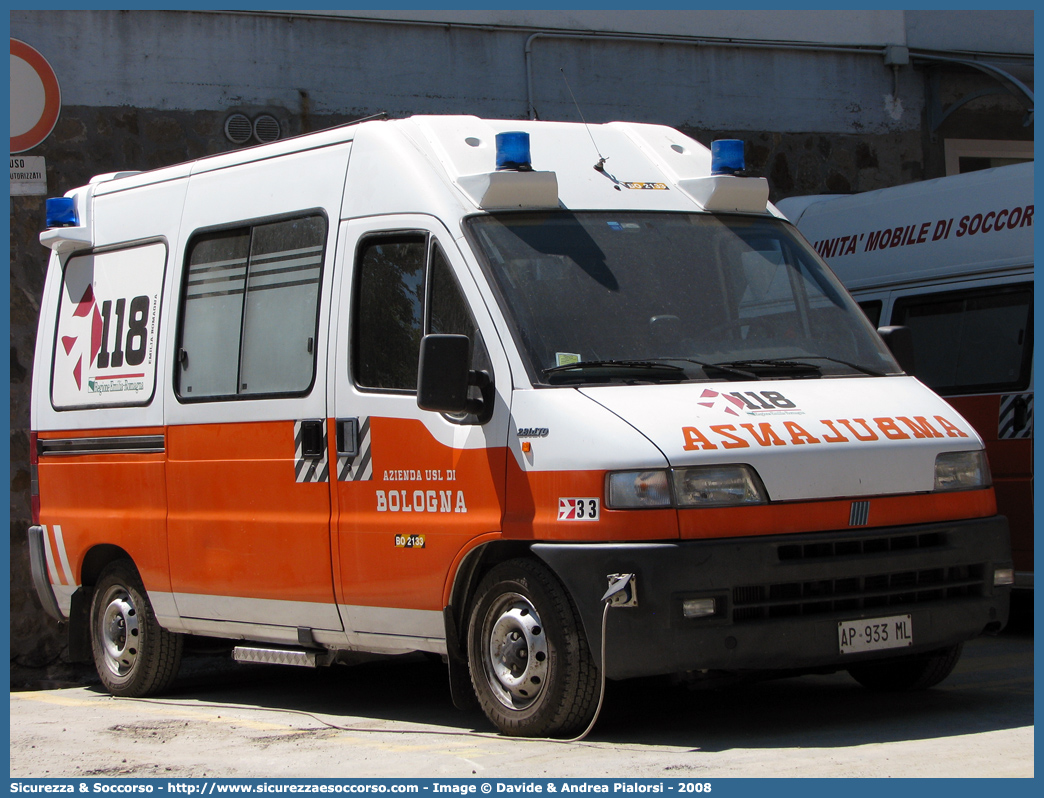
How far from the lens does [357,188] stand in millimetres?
7309

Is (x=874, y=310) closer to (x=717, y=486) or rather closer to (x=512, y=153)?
(x=512, y=153)

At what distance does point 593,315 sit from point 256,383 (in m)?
2.10

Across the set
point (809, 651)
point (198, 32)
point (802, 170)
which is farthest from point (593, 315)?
point (802, 170)

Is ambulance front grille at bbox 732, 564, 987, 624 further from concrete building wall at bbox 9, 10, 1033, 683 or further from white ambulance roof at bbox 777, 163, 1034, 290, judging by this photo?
concrete building wall at bbox 9, 10, 1033, 683

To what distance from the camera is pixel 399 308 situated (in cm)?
699

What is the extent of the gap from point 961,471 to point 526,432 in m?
1.92

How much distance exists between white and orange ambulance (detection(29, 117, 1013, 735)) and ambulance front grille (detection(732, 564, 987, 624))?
0.05 ft

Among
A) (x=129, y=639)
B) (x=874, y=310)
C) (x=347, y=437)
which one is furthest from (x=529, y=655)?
(x=874, y=310)

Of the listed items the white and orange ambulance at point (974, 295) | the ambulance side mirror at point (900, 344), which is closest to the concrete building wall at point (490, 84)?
the white and orange ambulance at point (974, 295)

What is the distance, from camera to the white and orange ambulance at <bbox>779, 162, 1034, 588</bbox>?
9.14m

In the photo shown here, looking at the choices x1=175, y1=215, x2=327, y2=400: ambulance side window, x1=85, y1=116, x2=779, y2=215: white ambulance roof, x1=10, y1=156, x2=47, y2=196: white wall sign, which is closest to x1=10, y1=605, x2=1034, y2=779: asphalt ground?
x1=175, y1=215, x2=327, y2=400: ambulance side window

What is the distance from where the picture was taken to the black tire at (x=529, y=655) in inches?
239

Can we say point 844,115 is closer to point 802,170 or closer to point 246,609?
point 802,170

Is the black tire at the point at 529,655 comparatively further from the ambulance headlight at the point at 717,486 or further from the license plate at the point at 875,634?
the license plate at the point at 875,634
